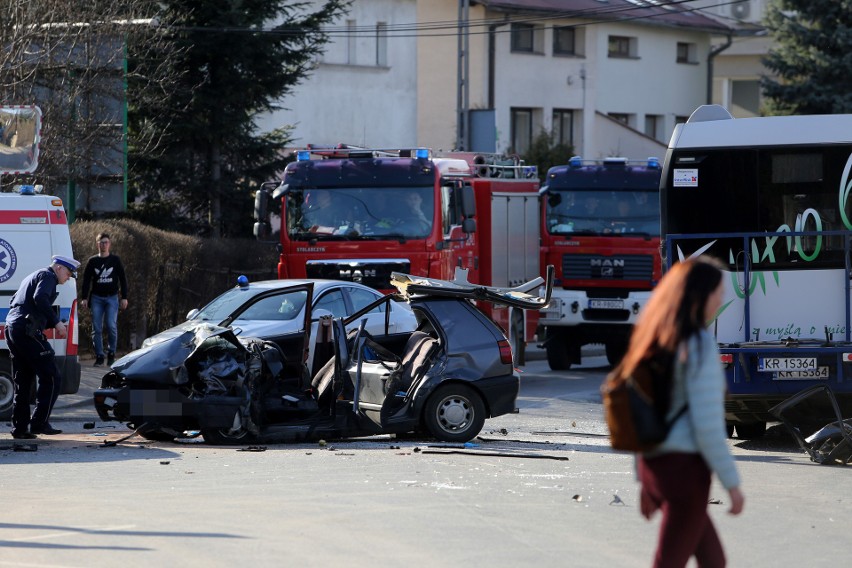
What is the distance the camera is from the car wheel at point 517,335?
21500mm

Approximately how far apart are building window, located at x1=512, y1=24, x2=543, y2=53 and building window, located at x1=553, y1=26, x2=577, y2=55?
0.72 m

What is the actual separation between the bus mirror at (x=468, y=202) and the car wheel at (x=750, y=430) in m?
6.73

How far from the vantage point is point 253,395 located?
12648 mm

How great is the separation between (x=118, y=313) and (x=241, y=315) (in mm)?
7060

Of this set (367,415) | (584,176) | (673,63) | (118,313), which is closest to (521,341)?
(584,176)

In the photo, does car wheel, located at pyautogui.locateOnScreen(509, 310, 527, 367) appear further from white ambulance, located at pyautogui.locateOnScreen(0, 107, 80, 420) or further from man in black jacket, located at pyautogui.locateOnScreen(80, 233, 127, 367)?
white ambulance, located at pyautogui.locateOnScreen(0, 107, 80, 420)

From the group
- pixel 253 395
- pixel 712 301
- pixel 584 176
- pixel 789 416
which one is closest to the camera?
pixel 712 301

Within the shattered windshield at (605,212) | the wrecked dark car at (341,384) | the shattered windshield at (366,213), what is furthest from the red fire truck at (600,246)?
the wrecked dark car at (341,384)

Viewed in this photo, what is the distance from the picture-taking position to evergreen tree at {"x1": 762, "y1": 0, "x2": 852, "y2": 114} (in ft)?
115

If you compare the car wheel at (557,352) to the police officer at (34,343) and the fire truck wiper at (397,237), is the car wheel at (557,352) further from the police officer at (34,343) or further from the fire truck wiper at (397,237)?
the police officer at (34,343)

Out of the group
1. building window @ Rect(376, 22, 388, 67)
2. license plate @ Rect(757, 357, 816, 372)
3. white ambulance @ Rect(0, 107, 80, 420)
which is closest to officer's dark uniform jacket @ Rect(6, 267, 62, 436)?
white ambulance @ Rect(0, 107, 80, 420)

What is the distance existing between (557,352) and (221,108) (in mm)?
8323

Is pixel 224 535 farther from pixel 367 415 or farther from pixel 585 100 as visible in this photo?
pixel 585 100

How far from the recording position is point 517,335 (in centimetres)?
2180
